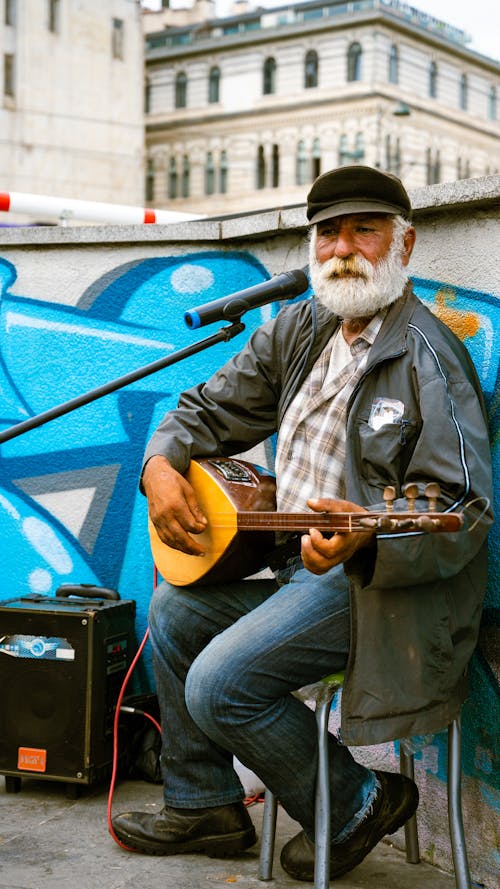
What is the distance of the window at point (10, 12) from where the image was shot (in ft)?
156

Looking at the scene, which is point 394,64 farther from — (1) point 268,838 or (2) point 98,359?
(1) point 268,838

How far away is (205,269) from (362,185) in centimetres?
123

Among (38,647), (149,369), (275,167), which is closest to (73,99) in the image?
(275,167)

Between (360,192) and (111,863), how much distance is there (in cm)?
191

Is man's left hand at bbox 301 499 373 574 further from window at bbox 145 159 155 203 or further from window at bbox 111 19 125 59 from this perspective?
window at bbox 145 159 155 203

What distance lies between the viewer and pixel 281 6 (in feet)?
185

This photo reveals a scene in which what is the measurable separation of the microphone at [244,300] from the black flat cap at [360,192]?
0.91 feet

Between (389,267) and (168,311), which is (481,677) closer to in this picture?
(389,267)

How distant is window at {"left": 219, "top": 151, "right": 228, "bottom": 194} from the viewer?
178ft

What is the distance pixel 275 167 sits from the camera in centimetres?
5328

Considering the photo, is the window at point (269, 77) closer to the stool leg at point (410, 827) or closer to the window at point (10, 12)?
the window at point (10, 12)

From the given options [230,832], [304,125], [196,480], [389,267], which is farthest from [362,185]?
[304,125]

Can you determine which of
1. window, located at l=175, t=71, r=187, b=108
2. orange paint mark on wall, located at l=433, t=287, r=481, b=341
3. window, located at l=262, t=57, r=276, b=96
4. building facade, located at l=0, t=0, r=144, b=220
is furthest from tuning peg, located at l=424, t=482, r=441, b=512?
window, located at l=175, t=71, r=187, b=108

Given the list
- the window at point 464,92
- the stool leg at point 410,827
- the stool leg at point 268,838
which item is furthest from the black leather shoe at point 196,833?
the window at point 464,92
